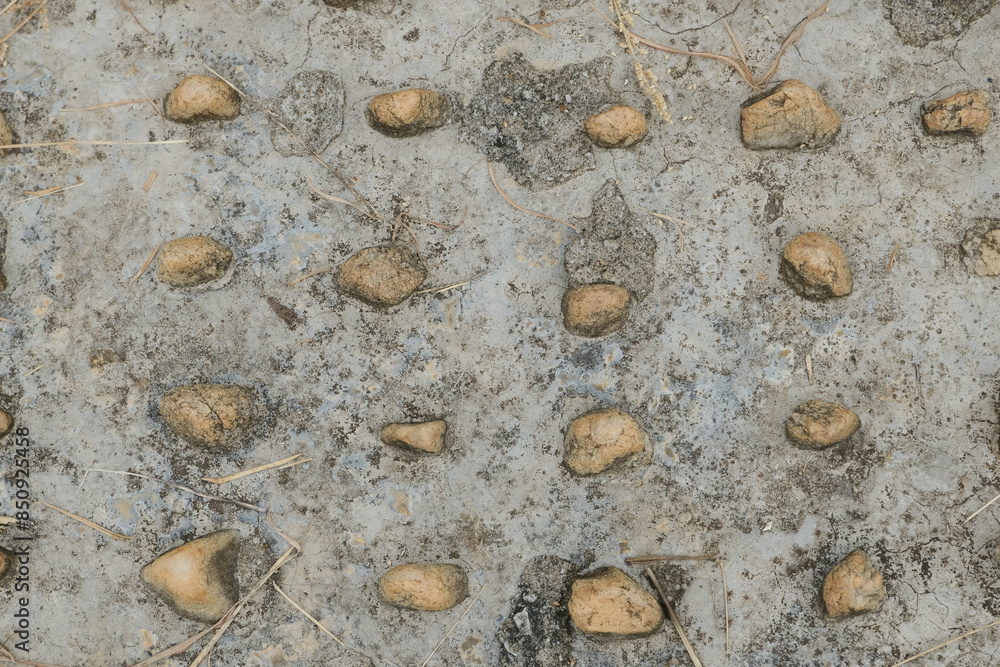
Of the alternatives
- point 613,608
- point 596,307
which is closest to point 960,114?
point 596,307

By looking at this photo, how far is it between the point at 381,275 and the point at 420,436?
0.47 metres

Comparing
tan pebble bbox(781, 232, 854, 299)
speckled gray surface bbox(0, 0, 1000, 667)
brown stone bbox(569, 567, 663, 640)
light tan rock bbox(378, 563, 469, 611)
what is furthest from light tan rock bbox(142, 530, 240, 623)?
tan pebble bbox(781, 232, 854, 299)

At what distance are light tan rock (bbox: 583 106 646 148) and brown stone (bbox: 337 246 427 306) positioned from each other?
25.4 inches

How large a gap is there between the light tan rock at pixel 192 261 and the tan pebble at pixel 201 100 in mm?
358

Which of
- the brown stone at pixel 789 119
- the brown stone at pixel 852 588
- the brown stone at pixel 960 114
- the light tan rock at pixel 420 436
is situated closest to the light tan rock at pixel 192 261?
the light tan rock at pixel 420 436

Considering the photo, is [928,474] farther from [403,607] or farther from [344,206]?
[344,206]

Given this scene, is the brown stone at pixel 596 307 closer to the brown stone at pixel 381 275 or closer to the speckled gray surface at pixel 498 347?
the speckled gray surface at pixel 498 347

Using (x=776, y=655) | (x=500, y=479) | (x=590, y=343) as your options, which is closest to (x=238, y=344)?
Result: (x=500, y=479)

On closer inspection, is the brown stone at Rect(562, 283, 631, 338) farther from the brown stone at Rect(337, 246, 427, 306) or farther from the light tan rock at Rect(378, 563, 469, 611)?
the light tan rock at Rect(378, 563, 469, 611)

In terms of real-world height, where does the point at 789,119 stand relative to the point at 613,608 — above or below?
above

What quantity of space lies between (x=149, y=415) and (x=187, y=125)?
2.82ft

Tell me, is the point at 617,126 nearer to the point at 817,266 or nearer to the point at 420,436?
the point at 817,266

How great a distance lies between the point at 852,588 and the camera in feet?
6.20

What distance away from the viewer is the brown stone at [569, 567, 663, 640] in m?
1.87
